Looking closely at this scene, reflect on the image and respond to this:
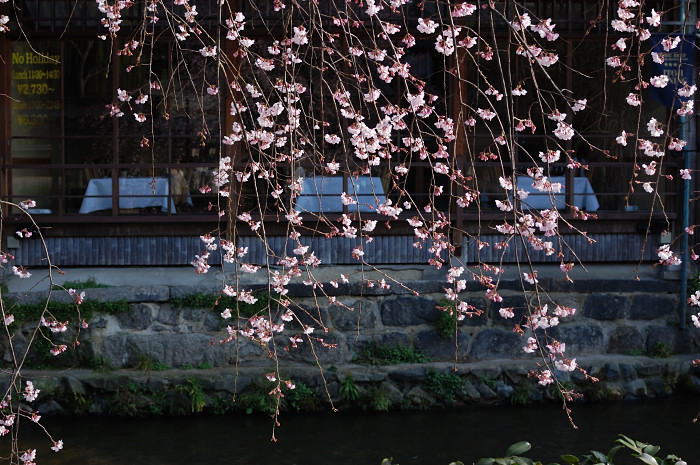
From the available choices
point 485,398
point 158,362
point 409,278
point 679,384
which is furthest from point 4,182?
point 679,384

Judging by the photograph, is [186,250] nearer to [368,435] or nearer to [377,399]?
[377,399]

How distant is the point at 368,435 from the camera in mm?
7371

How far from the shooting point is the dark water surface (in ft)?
22.5

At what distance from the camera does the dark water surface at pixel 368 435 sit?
6859mm

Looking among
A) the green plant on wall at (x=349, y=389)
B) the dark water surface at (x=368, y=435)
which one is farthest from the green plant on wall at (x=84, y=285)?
the green plant on wall at (x=349, y=389)

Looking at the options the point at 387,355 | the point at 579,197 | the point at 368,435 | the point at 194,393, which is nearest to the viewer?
the point at 368,435

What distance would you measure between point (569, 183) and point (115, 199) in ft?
13.5

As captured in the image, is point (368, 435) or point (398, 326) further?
point (398, 326)

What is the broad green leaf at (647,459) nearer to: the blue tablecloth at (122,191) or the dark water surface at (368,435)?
the dark water surface at (368,435)

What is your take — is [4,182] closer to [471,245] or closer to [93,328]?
[93,328]

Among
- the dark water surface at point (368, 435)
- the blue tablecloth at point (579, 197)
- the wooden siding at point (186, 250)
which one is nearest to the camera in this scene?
the dark water surface at point (368, 435)

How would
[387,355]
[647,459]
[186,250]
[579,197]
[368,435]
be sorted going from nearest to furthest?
1. [647,459]
2. [368,435]
3. [387,355]
4. [186,250]
5. [579,197]

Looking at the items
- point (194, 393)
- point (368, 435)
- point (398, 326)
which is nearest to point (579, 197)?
point (398, 326)

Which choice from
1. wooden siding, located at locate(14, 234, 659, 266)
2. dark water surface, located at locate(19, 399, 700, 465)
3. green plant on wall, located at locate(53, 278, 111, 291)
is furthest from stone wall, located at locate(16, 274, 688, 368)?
dark water surface, located at locate(19, 399, 700, 465)
